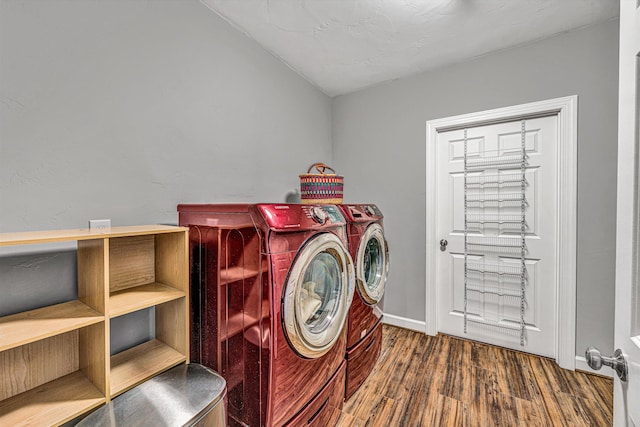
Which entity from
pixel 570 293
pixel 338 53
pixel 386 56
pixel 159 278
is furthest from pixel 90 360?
pixel 570 293

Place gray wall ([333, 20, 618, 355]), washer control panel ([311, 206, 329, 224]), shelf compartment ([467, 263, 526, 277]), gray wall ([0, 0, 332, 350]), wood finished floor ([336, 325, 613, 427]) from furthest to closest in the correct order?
shelf compartment ([467, 263, 526, 277])
gray wall ([333, 20, 618, 355])
wood finished floor ([336, 325, 613, 427])
washer control panel ([311, 206, 329, 224])
gray wall ([0, 0, 332, 350])

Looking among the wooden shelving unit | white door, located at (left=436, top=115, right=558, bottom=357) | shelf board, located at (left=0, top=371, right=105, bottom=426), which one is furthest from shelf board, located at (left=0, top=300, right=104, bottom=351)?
white door, located at (left=436, top=115, right=558, bottom=357)

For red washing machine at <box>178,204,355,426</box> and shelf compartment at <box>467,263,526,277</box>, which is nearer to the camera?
red washing machine at <box>178,204,355,426</box>

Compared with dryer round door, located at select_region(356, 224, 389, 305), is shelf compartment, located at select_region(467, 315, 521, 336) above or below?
below

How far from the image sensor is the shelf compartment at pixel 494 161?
2246 millimetres

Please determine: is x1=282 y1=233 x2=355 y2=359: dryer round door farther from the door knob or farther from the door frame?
the door frame

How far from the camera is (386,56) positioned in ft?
7.57

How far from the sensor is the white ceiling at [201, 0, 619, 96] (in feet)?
5.69

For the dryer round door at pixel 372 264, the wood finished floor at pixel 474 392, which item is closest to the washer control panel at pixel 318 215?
the dryer round door at pixel 372 264

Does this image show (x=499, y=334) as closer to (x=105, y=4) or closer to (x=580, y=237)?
(x=580, y=237)

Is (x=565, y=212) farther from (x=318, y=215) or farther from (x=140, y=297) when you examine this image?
(x=140, y=297)

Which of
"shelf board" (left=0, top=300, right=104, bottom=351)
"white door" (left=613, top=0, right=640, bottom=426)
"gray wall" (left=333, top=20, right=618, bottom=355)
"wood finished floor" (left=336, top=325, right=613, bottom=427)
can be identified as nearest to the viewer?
"white door" (left=613, top=0, right=640, bottom=426)

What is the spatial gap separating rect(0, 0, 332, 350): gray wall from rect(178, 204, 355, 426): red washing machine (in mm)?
301

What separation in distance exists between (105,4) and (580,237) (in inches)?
127
